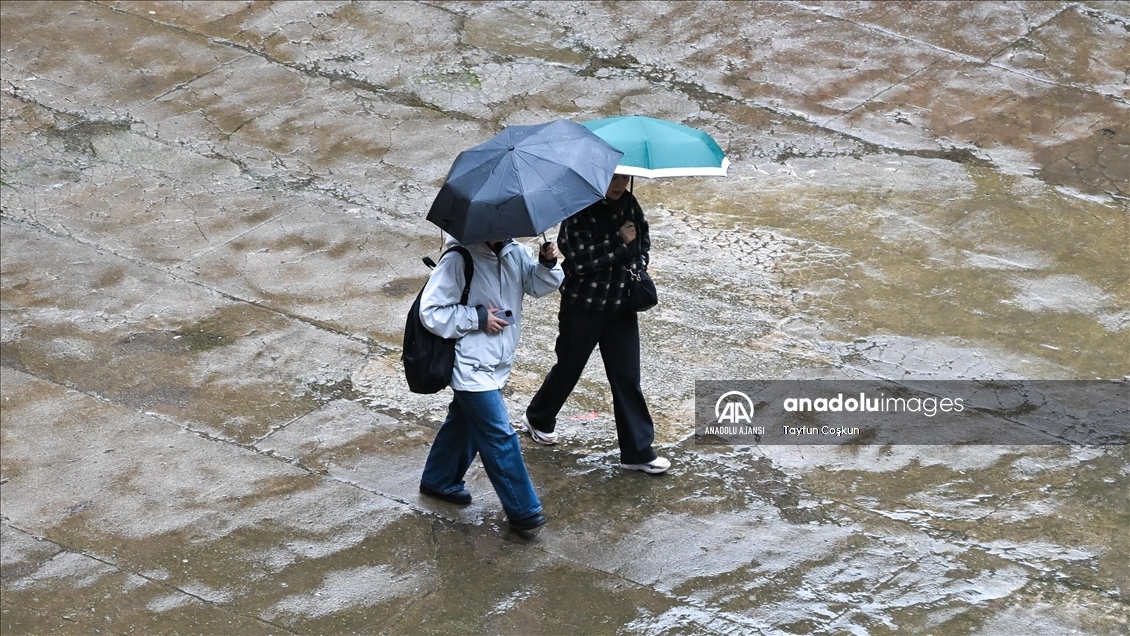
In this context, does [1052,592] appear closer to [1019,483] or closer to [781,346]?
[1019,483]

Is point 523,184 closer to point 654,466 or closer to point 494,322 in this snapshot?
point 494,322

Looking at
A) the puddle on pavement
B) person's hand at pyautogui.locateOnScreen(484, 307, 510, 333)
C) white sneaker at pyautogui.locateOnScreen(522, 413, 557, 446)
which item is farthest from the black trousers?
the puddle on pavement

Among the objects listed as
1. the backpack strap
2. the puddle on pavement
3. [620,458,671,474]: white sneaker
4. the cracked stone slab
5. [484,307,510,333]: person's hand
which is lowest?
[620,458,671,474]: white sneaker

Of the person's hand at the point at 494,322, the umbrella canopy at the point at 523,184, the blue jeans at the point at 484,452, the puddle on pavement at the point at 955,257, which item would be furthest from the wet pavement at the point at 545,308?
the umbrella canopy at the point at 523,184

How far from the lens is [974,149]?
9.09 m

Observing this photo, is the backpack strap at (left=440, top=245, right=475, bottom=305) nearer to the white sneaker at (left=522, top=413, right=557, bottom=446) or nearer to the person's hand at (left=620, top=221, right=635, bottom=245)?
the person's hand at (left=620, top=221, right=635, bottom=245)

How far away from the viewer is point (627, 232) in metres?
5.58

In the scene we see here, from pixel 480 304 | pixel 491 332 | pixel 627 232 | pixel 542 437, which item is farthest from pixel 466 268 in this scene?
pixel 542 437

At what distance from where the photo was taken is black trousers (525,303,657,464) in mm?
5820

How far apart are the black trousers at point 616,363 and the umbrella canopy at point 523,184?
2.70ft

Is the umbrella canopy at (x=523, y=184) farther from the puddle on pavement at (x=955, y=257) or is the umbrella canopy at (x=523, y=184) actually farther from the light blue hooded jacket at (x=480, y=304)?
the puddle on pavement at (x=955, y=257)

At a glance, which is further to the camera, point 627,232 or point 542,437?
point 542,437

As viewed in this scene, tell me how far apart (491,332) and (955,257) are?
12.8ft

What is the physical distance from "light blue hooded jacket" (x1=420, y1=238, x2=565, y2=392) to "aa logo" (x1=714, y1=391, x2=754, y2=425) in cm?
159
